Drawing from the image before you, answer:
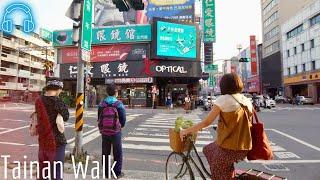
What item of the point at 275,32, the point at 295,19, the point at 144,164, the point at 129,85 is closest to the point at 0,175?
the point at 144,164

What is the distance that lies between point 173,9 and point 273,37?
113ft

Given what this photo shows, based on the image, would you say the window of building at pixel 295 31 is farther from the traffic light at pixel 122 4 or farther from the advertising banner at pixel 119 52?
the traffic light at pixel 122 4

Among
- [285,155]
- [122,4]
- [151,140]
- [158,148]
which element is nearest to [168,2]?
[151,140]

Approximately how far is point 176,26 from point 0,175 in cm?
3170

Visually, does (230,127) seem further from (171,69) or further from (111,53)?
(111,53)

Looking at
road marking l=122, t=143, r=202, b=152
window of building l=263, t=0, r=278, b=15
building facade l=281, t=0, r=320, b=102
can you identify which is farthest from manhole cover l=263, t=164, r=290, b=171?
window of building l=263, t=0, r=278, b=15

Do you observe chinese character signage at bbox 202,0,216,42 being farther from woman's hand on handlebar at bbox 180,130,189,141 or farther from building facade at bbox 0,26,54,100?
woman's hand on handlebar at bbox 180,130,189,141

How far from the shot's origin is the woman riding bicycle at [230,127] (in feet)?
12.6

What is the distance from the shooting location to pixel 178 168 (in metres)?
5.35

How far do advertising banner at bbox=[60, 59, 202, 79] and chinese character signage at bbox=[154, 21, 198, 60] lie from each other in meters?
0.84

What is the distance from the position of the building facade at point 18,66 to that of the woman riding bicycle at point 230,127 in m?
51.2

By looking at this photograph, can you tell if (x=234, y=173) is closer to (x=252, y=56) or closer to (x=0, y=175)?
(x=0, y=175)

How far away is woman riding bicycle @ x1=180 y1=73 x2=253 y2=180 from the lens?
12.6 feet

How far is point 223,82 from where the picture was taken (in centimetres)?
402
